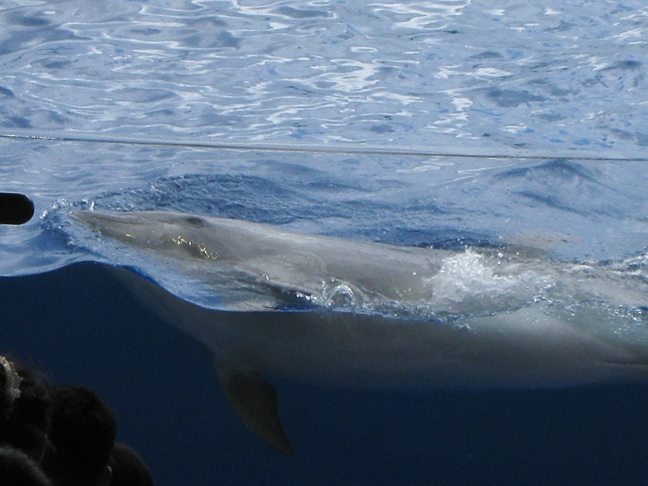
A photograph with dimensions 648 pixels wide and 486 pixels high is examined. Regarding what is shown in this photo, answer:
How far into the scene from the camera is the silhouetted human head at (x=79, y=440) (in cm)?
193

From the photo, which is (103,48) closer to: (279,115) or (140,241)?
(279,115)

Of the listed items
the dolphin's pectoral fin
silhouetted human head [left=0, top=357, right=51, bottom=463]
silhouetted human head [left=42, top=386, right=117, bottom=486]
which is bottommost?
the dolphin's pectoral fin

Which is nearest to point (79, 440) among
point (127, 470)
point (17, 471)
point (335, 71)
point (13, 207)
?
point (127, 470)

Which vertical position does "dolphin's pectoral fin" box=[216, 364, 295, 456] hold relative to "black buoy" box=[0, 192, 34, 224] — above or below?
below

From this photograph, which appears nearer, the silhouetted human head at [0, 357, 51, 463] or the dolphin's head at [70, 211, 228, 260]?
the silhouetted human head at [0, 357, 51, 463]

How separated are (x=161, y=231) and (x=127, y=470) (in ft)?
8.28

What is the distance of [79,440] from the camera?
197 cm

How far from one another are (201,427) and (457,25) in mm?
7356

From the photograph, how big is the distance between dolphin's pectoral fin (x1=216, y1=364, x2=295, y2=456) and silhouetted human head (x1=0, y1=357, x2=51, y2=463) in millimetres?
2387

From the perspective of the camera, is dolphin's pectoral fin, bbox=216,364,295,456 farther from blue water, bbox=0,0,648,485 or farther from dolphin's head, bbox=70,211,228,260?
dolphin's head, bbox=70,211,228,260

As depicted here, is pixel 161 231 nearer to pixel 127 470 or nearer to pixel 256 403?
pixel 256 403

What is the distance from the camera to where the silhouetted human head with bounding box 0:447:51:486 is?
1514 millimetres

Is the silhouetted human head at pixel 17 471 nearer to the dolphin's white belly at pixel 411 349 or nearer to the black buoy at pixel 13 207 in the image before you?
the black buoy at pixel 13 207

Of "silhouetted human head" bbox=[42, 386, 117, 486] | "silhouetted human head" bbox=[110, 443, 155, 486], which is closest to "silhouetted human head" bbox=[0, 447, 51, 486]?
"silhouetted human head" bbox=[42, 386, 117, 486]
